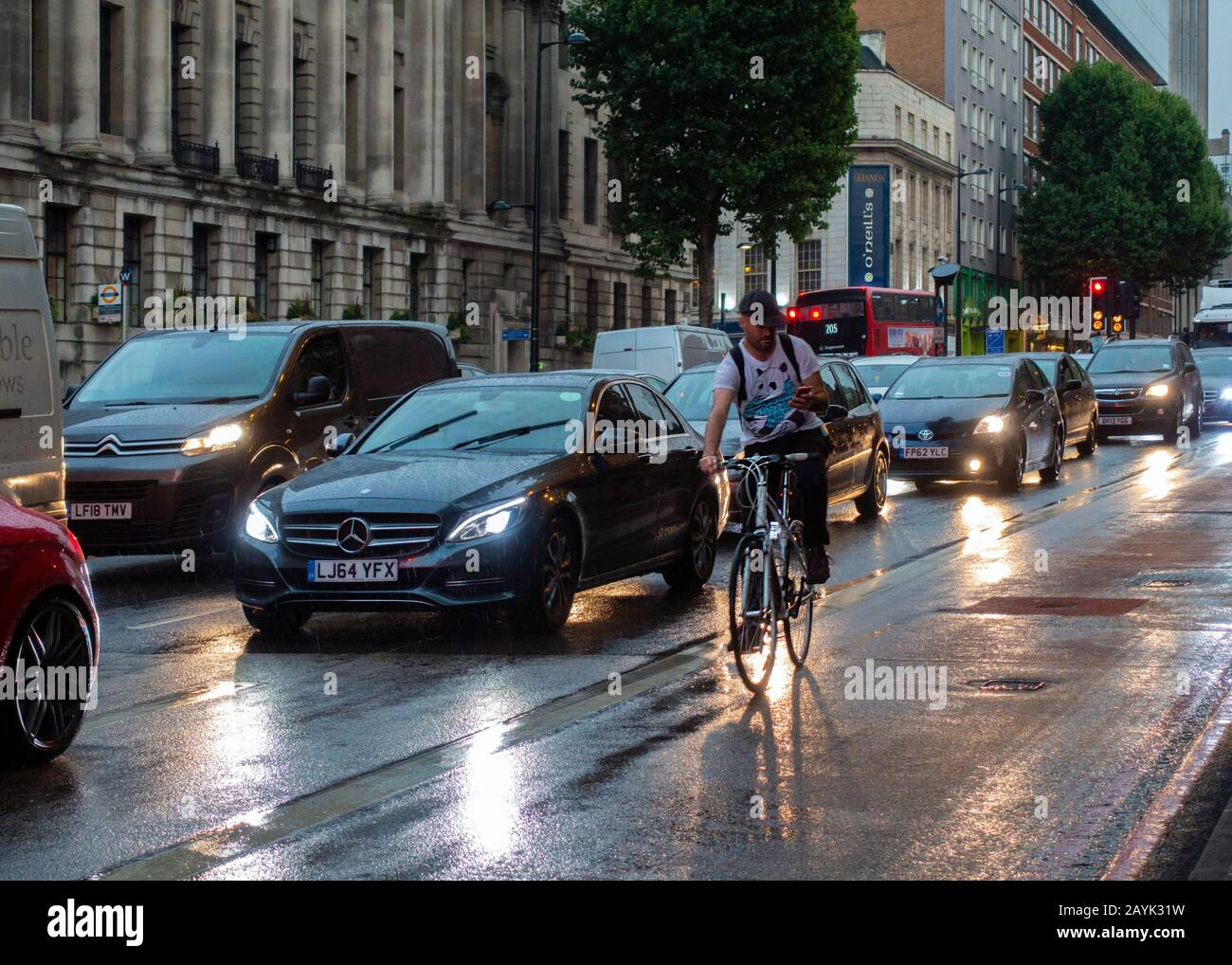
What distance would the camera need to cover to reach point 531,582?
10578 mm

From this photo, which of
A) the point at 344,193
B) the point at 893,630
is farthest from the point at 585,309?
the point at 893,630

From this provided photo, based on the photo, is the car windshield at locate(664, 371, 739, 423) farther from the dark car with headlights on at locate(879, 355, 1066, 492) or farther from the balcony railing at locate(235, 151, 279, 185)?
the balcony railing at locate(235, 151, 279, 185)

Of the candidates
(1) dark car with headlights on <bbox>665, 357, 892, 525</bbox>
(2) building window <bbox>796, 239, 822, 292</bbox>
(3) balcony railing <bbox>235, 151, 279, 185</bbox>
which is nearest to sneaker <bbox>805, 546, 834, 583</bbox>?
(1) dark car with headlights on <bbox>665, 357, 892, 525</bbox>

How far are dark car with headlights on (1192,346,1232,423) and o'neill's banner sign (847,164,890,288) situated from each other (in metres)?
48.8

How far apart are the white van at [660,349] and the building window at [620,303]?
2893 cm

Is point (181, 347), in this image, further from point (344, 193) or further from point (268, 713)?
point (344, 193)

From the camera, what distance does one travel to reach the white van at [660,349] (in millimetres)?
42344

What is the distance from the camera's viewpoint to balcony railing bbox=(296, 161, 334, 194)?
177 feet

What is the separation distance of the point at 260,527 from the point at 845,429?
8.61 metres

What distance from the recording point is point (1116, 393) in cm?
3431

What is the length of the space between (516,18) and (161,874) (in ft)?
208

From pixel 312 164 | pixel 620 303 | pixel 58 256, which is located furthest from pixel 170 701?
pixel 620 303

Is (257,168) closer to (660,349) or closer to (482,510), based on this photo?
(660,349)

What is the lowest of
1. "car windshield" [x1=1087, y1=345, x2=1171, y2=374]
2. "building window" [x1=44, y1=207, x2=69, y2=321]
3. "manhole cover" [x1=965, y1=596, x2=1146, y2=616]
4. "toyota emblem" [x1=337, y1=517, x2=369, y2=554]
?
"manhole cover" [x1=965, y1=596, x2=1146, y2=616]
